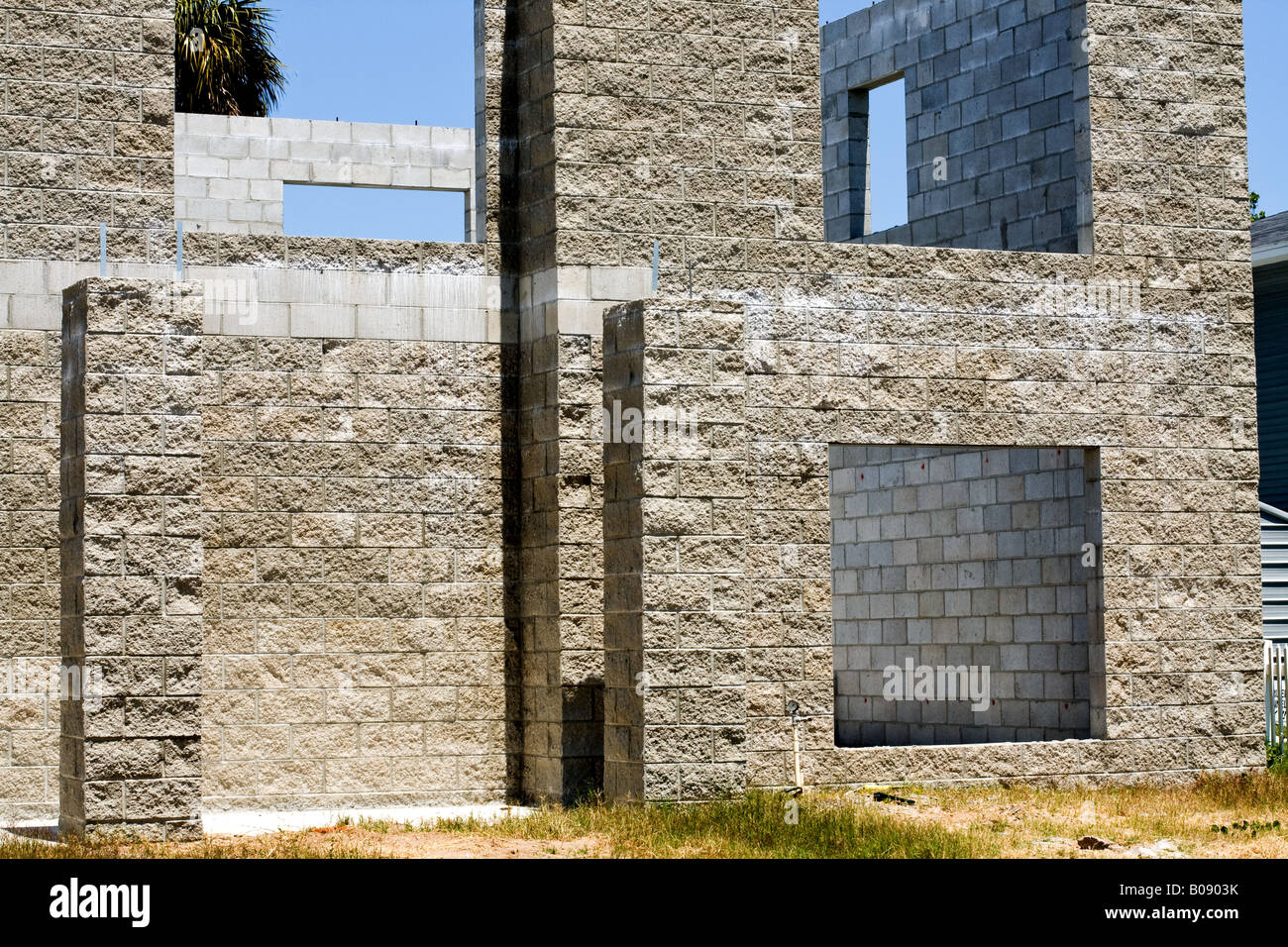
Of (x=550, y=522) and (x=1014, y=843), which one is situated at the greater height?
(x=550, y=522)

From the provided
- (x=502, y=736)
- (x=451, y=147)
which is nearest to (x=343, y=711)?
(x=502, y=736)

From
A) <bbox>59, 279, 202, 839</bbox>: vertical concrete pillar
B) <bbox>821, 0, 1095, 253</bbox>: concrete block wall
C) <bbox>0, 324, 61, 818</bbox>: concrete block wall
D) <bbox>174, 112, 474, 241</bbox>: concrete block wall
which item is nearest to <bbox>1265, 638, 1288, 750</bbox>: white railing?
<bbox>821, 0, 1095, 253</bbox>: concrete block wall

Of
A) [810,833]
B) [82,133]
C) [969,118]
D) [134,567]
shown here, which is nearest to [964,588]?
[969,118]

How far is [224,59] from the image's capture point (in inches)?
1485

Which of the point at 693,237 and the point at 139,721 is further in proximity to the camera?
the point at 693,237

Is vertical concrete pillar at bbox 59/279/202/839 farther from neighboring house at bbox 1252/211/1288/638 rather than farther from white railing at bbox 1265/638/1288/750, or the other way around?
neighboring house at bbox 1252/211/1288/638

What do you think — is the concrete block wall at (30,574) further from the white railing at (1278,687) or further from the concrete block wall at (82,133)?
the white railing at (1278,687)

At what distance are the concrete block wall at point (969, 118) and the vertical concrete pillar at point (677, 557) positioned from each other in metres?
4.49

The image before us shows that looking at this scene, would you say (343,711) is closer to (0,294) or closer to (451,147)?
(0,294)

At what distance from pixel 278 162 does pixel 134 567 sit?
13524 millimetres

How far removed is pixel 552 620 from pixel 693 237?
3237mm

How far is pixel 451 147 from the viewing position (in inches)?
1031

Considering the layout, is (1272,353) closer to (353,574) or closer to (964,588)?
(964,588)

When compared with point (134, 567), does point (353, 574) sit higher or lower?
lower
